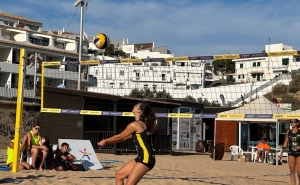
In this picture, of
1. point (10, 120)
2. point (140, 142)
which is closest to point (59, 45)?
point (10, 120)

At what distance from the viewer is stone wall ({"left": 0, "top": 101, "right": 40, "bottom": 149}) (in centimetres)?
1777

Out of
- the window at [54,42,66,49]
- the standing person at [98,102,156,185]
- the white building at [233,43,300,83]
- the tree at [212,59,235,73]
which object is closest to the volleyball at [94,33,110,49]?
the standing person at [98,102,156,185]

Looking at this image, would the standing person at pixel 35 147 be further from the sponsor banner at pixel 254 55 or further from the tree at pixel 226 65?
the tree at pixel 226 65

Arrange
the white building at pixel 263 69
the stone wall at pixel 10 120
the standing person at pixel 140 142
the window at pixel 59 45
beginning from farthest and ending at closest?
the white building at pixel 263 69 → the window at pixel 59 45 → the stone wall at pixel 10 120 → the standing person at pixel 140 142

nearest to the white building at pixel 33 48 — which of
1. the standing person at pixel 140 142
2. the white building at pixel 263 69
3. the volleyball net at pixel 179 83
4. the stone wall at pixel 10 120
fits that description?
the volleyball net at pixel 179 83

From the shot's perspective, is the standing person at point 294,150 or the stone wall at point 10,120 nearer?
the standing person at point 294,150

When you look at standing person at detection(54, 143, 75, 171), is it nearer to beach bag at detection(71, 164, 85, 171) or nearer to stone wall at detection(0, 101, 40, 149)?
beach bag at detection(71, 164, 85, 171)

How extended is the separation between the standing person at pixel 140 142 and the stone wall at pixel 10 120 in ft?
42.5

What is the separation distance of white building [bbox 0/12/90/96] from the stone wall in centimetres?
1680

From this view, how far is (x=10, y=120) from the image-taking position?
59.0ft

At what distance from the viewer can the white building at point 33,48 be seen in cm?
3950

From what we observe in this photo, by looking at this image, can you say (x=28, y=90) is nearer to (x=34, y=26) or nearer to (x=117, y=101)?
(x=117, y=101)

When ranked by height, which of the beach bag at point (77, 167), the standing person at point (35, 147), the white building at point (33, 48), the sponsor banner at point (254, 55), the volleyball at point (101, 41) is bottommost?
the beach bag at point (77, 167)

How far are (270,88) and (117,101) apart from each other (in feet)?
125
